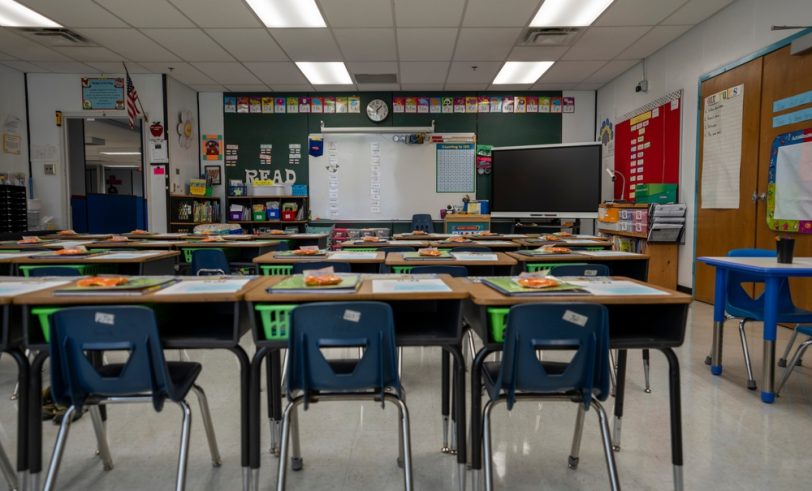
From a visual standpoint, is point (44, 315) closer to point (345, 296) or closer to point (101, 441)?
point (101, 441)

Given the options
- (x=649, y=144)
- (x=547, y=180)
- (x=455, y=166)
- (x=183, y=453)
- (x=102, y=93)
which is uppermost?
(x=102, y=93)

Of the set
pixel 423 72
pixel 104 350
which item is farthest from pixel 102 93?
pixel 104 350

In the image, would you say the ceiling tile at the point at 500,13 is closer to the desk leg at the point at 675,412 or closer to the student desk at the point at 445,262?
the student desk at the point at 445,262

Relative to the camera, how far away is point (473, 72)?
23.1 feet

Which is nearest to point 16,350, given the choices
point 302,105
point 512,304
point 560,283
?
point 512,304

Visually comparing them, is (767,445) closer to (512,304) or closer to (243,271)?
(512,304)

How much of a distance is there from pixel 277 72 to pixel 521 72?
11.5ft

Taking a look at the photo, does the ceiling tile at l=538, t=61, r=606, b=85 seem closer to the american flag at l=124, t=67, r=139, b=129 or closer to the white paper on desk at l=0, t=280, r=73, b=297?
the american flag at l=124, t=67, r=139, b=129

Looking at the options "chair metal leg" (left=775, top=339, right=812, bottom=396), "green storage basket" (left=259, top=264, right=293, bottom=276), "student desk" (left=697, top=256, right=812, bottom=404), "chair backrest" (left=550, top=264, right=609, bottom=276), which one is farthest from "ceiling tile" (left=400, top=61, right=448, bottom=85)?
"chair metal leg" (left=775, top=339, right=812, bottom=396)

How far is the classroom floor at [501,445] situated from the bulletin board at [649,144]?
3.59 metres

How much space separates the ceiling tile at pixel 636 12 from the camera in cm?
475

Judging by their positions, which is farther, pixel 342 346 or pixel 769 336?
pixel 769 336

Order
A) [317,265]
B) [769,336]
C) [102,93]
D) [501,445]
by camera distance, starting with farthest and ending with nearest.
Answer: [102,93], [317,265], [769,336], [501,445]

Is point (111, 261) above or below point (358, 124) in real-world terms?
below
